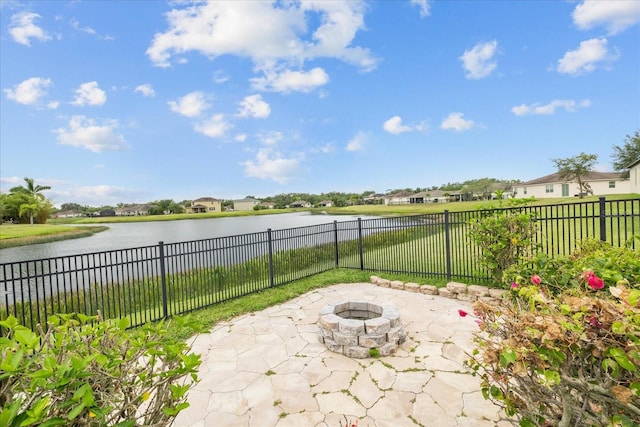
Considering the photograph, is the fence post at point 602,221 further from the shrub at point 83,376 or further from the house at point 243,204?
the house at point 243,204

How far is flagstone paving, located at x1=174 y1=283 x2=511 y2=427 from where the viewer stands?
112 inches

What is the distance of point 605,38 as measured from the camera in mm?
8961

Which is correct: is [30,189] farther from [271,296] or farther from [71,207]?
[271,296]

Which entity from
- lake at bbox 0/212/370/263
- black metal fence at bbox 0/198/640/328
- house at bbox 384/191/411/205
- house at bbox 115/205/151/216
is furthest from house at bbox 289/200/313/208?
black metal fence at bbox 0/198/640/328

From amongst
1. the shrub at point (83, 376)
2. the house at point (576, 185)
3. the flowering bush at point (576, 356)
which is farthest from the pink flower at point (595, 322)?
the house at point (576, 185)

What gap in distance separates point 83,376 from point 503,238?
6.41 metres

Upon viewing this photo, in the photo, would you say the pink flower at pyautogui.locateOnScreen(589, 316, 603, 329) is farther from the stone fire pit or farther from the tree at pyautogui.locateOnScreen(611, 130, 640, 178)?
the tree at pyautogui.locateOnScreen(611, 130, 640, 178)

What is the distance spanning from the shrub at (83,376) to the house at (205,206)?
3819 inches

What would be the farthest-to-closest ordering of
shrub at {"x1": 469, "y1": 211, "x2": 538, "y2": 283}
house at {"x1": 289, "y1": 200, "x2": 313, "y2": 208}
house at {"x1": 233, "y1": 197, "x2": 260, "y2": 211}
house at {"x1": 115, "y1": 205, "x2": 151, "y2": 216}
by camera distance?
house at {"x1": 289, "y1": 200, "x2": 313, "y2": 208} → house at {"x1": 233, "y1": 197, "x2": 260, "y2": 211} → house at {"x1": 115, "y1": 205, "x2": 151, "y2": 216} → shrub at {"x1": 469, "y1": 211, "x2": 538, "y2": 283}

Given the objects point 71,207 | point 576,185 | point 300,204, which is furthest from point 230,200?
point 576,185

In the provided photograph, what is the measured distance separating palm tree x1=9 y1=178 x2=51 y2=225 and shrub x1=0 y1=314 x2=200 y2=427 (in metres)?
62.8

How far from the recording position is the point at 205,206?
9469 cm

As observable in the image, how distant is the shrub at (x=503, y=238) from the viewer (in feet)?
18.3

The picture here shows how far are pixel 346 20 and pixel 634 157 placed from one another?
138 ft
